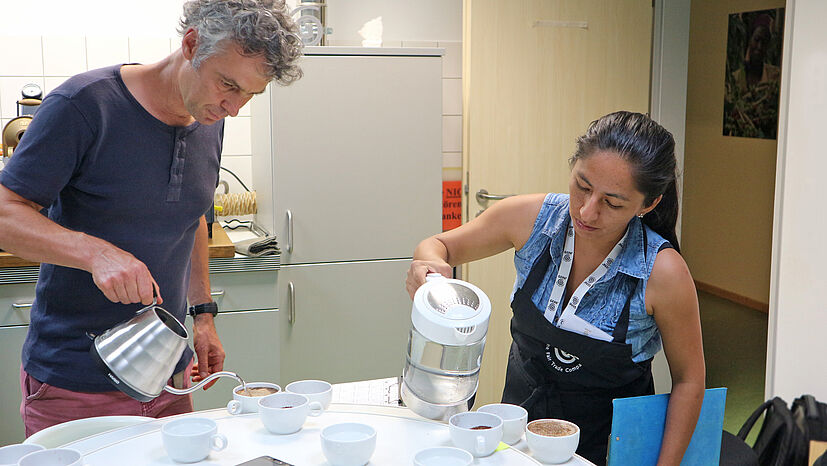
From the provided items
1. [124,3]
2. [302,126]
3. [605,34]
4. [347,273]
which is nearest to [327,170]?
[302,126]

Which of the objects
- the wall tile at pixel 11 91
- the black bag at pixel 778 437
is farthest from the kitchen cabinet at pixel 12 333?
the black bag at pixel 778 437

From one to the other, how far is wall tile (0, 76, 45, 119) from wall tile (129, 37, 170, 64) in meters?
0.37

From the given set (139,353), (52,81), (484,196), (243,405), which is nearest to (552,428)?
(243,405)

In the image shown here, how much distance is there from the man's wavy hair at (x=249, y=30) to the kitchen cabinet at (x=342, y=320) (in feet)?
5.37

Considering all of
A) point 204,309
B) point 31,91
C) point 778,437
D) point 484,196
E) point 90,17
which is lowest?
point 778,437

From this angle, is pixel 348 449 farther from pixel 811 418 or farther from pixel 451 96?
pixel 451 96

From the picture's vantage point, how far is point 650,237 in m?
1.62

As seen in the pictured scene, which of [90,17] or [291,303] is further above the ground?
[90,17]

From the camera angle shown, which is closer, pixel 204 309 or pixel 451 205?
pixel 204 309

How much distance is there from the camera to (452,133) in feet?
11.9

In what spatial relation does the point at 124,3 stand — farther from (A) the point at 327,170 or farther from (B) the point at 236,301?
(B) the point at 236,301

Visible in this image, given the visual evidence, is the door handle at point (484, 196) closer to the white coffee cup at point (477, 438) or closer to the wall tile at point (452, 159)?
the wall tile at point (452, 159)

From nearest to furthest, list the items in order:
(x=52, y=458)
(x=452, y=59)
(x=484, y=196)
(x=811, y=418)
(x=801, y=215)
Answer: (x=52, y=458) < (x=811, y=418) < (x=801, y=215) < (x=484, y=196) < (x=452, y=59)

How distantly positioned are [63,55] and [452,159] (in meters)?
1.67
